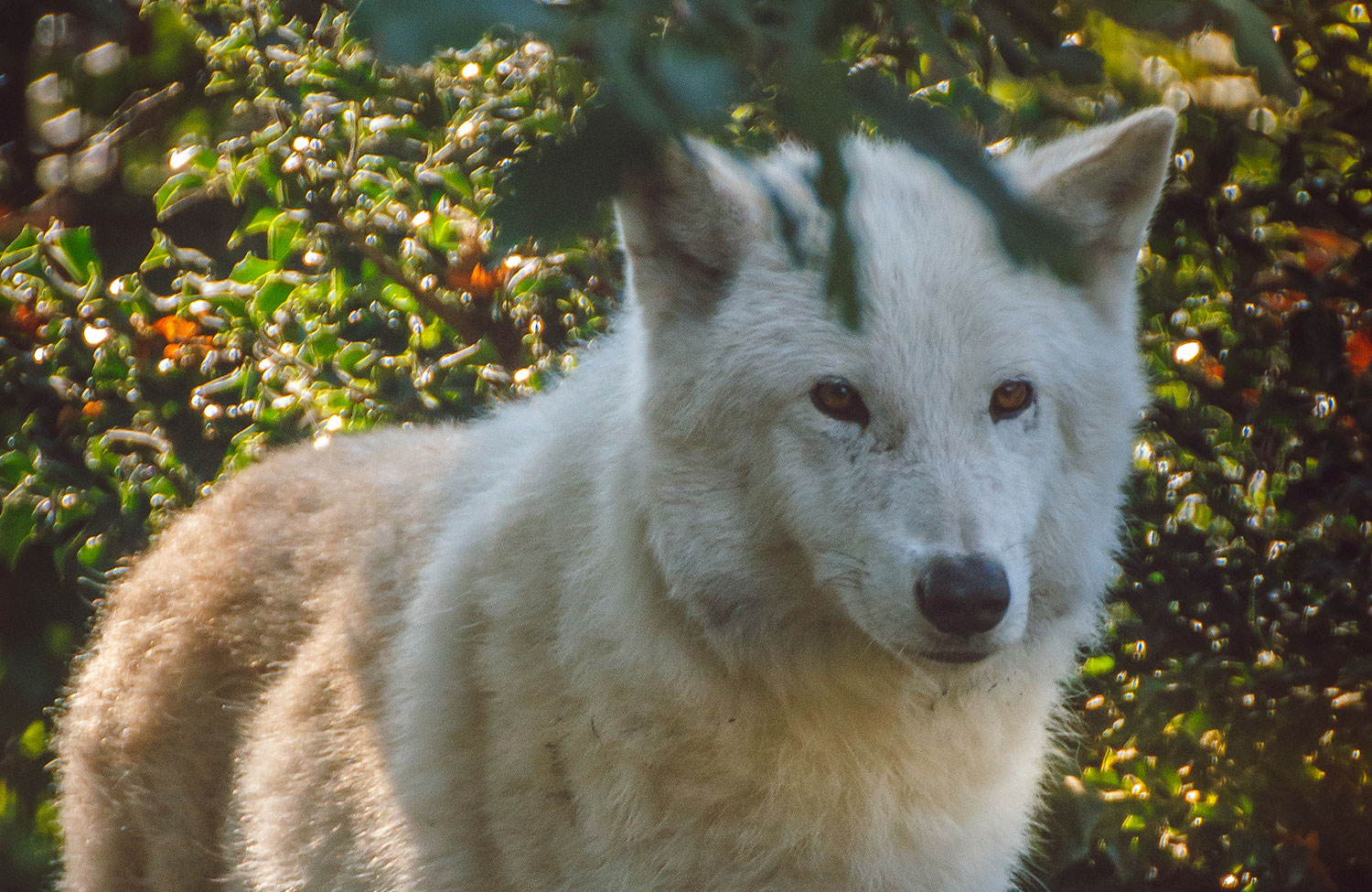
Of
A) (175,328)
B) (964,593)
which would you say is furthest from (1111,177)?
(175,328)

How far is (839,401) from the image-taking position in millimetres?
2385

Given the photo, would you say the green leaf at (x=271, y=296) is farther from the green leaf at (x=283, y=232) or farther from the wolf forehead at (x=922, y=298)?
the wolf forehead at (x=922, y=298)

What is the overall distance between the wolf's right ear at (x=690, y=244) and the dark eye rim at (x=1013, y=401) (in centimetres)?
59

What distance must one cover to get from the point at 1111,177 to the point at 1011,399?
54 centimetres

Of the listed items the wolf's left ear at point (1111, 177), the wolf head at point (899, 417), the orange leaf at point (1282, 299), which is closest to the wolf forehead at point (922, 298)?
the wolf head at point (899, 417)

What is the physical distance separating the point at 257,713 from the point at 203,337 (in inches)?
69.5

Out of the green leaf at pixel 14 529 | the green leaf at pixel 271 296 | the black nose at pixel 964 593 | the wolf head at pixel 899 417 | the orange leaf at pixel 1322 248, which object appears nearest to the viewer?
the black nose at pixel 964 593

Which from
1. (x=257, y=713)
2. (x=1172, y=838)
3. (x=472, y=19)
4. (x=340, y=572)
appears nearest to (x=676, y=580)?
(x=340, y=572)

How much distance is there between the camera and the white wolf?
7.56 ft

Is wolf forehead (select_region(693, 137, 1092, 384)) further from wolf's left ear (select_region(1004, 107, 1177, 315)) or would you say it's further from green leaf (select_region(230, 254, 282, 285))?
green leaf (select_region(230, 254, 282, 285))

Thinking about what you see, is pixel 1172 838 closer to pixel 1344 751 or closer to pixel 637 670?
pixel 1344 751

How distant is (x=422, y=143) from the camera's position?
441cm

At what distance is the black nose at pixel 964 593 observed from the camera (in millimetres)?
2107

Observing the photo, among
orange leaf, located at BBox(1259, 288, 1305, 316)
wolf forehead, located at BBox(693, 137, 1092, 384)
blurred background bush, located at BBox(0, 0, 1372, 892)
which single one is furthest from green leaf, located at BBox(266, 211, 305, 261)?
orange leaf, located at BBox(1259, 288, 1305, 316)
